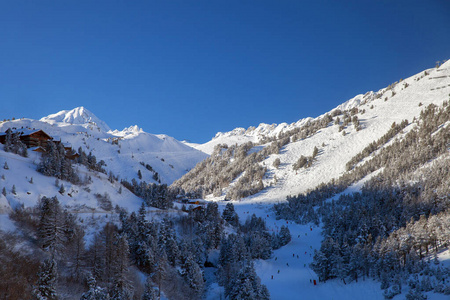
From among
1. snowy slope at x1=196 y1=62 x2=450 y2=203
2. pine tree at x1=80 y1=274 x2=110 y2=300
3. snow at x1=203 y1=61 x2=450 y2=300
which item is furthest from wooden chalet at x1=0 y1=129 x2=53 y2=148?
snowy slope at x1=196 y1=62 x2=450 y2=203

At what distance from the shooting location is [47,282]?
Answer: 3017 centimetres

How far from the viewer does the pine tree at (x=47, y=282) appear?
1166 inches

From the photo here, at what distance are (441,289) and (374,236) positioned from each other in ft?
94.7

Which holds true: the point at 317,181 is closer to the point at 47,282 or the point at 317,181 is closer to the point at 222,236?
the point at 222,236

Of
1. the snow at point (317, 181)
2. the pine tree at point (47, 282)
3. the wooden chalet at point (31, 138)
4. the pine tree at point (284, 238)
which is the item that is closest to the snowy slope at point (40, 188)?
the wooden chalet at point (31, 138)

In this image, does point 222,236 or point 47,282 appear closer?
point 47,282

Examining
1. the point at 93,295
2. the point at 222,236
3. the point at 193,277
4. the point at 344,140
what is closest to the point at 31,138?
the point at 222,236

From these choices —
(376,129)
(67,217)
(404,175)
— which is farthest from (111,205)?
(376,129)

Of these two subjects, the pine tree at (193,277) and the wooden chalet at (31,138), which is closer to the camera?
the pine tree at (193,277)

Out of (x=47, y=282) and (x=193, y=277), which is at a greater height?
(x=47, y=282)

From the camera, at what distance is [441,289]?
37.6 metres

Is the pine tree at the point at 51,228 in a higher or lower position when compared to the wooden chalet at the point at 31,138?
lower

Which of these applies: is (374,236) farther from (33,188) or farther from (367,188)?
(33,188)

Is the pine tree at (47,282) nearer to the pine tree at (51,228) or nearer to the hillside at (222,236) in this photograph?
the hillside at (222,236)
